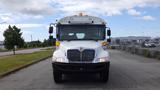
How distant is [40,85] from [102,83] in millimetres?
2508

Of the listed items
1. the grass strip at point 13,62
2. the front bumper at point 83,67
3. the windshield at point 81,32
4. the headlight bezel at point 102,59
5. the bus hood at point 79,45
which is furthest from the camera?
the grass strip at point 13,62

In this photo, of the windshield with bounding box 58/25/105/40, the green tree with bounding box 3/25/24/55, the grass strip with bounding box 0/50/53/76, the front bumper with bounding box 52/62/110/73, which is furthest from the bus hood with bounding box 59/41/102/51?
the green tree with bounding box 3/25/24/55

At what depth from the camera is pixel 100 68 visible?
1427 centimetres

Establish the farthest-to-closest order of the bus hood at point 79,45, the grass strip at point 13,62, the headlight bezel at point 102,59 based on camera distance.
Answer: the grass strip at point 13,62 < the bus hood at point 79,45 < the headlight bezel at point 102,59

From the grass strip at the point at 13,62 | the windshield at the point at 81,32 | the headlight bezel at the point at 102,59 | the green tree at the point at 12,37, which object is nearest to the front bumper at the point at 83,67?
the headlight bezel at the point at 102,59

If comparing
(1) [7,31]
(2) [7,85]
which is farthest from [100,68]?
(1) [7,31]

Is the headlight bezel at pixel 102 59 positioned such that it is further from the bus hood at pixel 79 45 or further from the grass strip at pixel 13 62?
the grass strip at pixel 13 62

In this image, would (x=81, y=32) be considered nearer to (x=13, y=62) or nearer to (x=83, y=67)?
(x=83, y=67)

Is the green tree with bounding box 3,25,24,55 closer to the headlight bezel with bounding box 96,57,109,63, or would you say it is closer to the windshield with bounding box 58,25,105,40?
the windshield with bounding box 58,25,105,40

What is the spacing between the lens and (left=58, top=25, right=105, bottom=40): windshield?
15.6 meters

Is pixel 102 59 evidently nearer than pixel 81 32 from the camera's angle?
Yes

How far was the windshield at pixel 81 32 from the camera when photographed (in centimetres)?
1560

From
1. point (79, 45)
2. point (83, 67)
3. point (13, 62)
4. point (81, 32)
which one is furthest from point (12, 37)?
point (83, 67)

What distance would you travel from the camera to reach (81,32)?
15.7 metres
